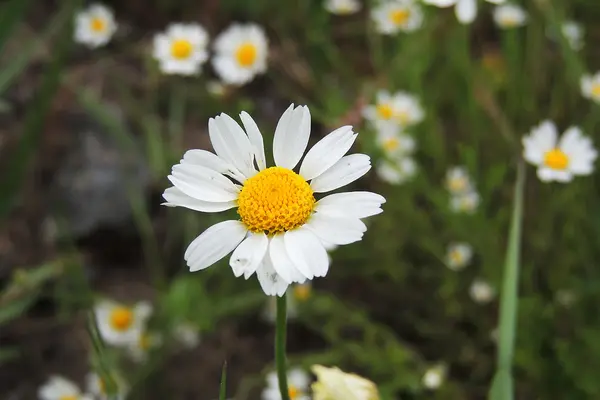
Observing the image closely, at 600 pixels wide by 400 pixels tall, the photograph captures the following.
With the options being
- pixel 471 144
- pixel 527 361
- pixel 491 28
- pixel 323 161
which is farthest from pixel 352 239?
pixel 491 28

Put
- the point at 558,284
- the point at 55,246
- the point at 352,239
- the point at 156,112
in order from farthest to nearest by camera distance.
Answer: the point at 156,112
the point at 55,246
the point at 558,284
the point at 352,239

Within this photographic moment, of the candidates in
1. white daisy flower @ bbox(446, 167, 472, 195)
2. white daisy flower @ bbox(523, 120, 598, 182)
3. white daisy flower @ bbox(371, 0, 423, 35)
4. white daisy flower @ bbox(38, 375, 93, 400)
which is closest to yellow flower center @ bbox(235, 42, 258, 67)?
white daisy flower @ bbox(371, 0, 423, 35)

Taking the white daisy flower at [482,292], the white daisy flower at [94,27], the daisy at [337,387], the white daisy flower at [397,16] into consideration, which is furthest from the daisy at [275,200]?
the white daisy flower at [94,27]

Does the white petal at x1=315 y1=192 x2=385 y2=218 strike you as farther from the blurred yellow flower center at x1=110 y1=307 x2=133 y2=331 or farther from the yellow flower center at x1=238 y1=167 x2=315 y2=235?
the blurred yellow flower center at x1=110 y1=307 x2=133 y2=331

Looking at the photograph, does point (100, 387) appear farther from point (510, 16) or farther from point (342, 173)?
point (510, 16)

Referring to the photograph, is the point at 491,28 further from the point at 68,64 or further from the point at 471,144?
the point at 68,64

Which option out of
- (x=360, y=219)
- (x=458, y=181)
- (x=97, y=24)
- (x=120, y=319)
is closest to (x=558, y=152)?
(x=458, y=181)
